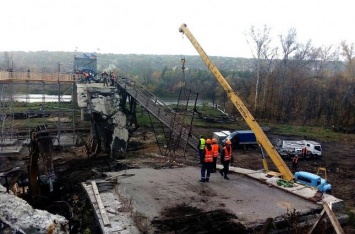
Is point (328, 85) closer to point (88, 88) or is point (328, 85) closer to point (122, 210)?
point (88, 88)

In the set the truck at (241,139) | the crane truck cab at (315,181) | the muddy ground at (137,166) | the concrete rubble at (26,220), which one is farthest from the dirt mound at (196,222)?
the truck at (241,139)

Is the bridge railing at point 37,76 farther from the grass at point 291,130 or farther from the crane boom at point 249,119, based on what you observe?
the grass at point 291,130

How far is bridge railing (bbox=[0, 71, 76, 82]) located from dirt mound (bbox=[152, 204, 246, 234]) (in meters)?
17.6

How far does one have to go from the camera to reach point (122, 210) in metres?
9.44

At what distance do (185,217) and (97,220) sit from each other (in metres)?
2.20

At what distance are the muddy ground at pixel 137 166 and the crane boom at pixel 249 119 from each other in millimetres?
3110

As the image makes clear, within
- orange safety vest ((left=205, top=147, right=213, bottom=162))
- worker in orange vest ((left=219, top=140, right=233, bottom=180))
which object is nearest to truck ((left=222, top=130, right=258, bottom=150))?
worker in orange vest ((left=219, top=140, right=233, bottom=180))

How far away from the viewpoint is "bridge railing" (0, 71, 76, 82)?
898 inches

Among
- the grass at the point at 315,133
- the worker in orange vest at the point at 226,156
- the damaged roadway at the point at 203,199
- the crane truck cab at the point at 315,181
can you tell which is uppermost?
the worker in orange vest at the point at 226,156

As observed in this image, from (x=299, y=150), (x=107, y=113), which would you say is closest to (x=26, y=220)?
(x=107, y=113)

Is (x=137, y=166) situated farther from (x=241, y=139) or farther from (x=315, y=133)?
(x=315, y=133)

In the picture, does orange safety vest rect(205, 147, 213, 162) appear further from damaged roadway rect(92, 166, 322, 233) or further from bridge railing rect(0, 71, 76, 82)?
bridge railing rect(0, 71, 76, 82)

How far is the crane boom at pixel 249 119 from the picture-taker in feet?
46.8

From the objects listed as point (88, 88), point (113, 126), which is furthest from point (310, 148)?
point (88, 88)
